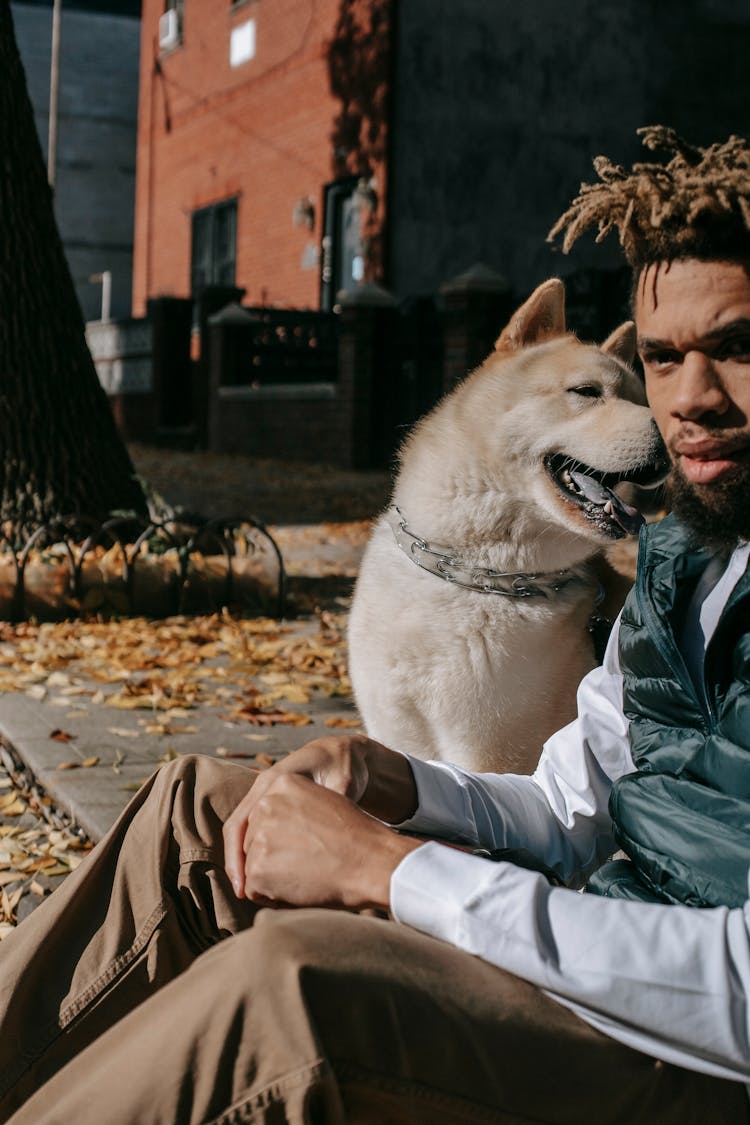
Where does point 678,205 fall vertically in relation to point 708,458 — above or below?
above

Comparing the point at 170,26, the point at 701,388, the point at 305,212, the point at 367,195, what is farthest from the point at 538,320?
the point at 170,26

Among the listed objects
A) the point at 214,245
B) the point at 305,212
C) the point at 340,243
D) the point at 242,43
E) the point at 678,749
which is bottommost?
the point at 678,749

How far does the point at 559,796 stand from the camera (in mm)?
2355

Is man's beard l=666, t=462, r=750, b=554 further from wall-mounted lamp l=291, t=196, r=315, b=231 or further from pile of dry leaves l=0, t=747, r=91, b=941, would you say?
wall-mounted lamp l=291, t=196, r=315, b=231

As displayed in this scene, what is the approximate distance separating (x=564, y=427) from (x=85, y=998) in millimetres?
1865

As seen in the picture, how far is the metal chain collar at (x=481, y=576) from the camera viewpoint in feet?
10.8

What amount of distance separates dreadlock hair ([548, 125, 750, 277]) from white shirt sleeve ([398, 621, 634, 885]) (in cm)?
71

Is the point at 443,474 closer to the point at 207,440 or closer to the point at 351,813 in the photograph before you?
the point at 351,813

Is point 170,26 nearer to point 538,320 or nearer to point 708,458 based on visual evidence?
point 538,320

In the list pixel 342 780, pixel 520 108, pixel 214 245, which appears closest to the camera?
pixel 342 780

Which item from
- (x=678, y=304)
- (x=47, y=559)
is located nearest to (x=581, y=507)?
(x=678, y=304)

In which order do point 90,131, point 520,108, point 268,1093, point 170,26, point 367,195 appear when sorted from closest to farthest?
point 268,1093 → point 367,195 → point 520,108 → point 170,26 → point 90,131

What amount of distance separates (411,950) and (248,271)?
20.1 meters

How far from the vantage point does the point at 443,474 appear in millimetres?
3365
